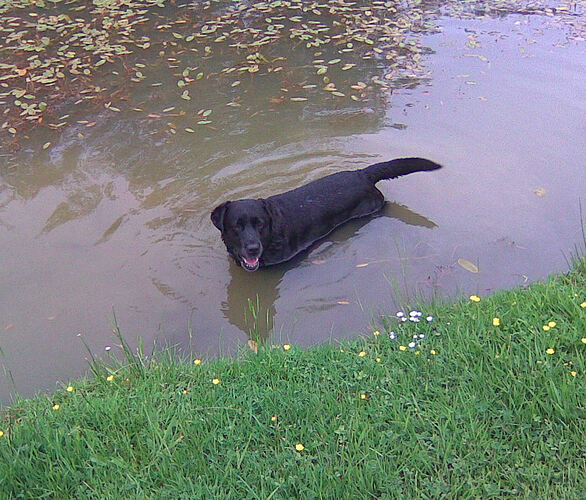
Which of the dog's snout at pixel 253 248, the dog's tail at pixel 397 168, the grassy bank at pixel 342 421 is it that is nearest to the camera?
the grassy bank at pixel 342 421

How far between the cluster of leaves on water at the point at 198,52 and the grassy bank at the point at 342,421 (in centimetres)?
411

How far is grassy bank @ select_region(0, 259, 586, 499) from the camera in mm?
2562

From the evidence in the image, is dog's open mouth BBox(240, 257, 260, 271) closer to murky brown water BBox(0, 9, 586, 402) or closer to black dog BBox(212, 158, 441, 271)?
black dog BBox(212, 158, 441, 271)

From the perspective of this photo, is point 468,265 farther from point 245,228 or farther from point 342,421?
point 342,421

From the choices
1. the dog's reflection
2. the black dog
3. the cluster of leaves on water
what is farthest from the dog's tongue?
the cluster of leaves on water

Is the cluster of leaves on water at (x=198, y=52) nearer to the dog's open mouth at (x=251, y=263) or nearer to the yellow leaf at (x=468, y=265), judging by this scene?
the dog's open mouth at (x=251, y=263)

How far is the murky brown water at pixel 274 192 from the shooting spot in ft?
14.0

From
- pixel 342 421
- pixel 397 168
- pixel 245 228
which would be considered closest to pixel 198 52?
pixel 397 168

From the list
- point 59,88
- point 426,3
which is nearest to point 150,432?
point 59,88

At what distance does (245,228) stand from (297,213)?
567 millimetres

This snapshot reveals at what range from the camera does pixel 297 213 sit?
495cm

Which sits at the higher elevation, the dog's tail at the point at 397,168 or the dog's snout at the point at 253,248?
the dog's tail at the point at 397,168

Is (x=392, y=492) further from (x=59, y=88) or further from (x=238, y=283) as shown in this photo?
(x=59, y=88)

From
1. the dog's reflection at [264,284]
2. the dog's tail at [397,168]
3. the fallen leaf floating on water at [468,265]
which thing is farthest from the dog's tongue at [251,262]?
the fallen leaf floating on water at [468,265]
